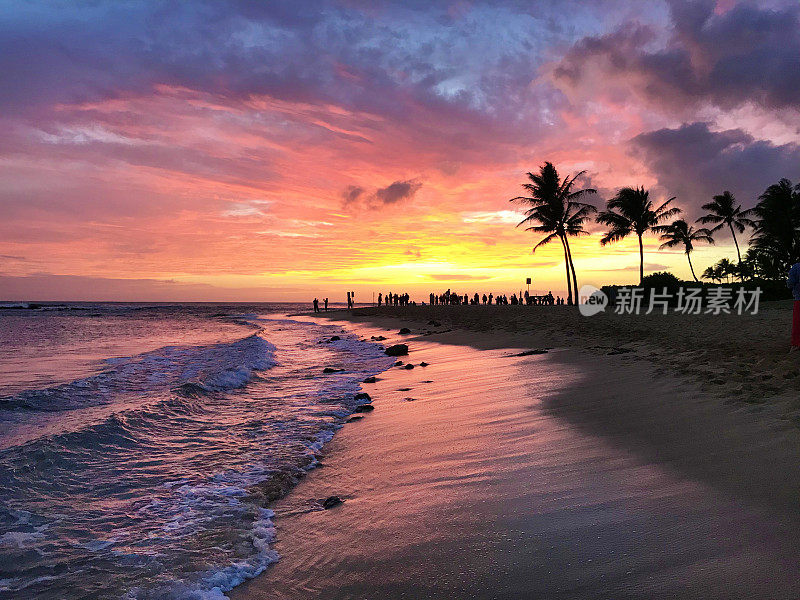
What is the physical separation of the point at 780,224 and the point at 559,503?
4911 centimetres

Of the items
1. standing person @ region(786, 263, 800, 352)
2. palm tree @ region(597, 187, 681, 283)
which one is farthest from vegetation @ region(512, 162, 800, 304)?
standing person @ region(786, 263, 800, 352)

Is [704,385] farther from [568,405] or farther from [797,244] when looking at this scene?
[797,244]

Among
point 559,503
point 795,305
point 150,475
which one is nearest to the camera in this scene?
point 559,503

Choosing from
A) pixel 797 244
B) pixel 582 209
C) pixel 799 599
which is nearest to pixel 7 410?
pixel 799 599

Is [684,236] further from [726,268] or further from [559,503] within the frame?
[559,503]

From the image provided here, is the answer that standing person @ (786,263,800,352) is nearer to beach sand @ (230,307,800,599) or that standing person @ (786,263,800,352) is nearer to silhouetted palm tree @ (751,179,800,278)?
beach sand @ (230,307,800,599)

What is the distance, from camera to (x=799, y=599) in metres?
2.28

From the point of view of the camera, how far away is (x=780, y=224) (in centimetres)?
4059

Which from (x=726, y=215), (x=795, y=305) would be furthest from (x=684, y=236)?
(x=795, y=305)

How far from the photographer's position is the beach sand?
8.82 ft

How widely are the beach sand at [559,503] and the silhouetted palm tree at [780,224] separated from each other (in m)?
44.1

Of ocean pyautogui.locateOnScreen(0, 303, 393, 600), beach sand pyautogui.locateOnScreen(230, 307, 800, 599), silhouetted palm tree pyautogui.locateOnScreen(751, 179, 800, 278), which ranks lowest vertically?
ocean pyautogui.locateOnScreen(0, 303, 393, 600)

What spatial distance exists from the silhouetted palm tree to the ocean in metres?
45.0

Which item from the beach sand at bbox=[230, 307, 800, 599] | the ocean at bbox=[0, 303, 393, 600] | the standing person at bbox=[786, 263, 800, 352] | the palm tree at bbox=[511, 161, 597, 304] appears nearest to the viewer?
the beach sand at bbox=[230, 307, 800, 599]
